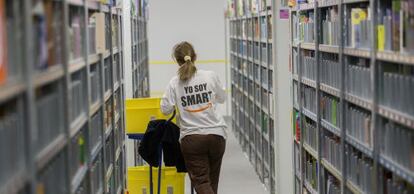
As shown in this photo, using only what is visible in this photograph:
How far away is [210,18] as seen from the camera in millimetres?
16172

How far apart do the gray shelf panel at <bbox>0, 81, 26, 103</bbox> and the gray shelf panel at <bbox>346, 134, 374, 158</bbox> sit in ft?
8.12

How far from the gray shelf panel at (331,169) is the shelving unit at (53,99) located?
5.95 ft

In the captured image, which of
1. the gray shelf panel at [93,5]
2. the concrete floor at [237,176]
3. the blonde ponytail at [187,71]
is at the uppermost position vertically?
the gray shelf panel at [93,5]

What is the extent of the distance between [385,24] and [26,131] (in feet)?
7.39

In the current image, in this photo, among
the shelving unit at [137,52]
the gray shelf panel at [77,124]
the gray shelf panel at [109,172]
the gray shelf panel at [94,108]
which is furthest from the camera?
the shelving unit at [137,52]

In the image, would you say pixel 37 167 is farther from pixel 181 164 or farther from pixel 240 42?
pixel 240 42

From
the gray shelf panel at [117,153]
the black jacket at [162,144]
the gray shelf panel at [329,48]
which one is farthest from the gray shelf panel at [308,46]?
the gray shelf panel at [117,153]

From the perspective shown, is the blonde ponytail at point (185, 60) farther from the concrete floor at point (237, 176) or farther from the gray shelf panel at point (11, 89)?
the gray shelf panel at point (11, 89)

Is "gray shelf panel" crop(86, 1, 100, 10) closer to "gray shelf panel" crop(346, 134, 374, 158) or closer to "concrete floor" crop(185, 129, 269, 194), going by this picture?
"gray shelf panel" crop(346, 134, 374, 158)

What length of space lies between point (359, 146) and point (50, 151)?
227cm

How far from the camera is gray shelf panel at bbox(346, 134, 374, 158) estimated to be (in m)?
4.43

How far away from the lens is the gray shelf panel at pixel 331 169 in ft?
17.6

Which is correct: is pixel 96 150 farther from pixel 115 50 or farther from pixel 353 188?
pixel 115 50

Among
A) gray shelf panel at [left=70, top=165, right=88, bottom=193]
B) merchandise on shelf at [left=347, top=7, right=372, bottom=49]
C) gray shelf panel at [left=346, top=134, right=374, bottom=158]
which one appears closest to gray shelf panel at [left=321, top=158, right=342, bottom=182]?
gray shelf panel at [left=346, top=134, right=374, bottom=158]
